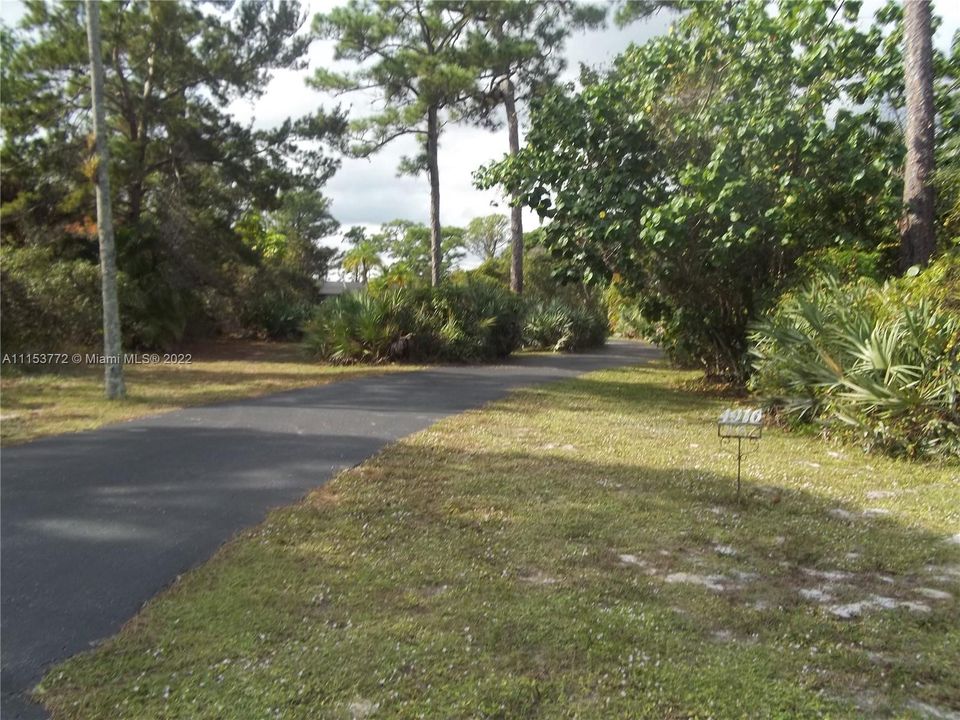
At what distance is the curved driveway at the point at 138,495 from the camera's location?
159 inches

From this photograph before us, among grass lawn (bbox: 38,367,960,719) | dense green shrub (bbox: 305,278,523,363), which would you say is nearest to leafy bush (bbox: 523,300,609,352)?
dense green shrub (bbox: 305,278,523,363)

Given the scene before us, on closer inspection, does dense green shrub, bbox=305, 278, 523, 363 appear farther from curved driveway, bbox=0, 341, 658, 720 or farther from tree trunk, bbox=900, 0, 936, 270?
tree trunk, bbox=900, 0, 936, 270

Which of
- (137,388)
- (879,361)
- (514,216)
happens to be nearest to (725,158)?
(879,361)

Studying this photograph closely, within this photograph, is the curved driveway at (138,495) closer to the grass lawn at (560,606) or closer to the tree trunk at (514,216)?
the grass lawn at (560,606)

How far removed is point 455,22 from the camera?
25.9m

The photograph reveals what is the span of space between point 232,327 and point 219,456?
2310 cm

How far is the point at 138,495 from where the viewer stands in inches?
249

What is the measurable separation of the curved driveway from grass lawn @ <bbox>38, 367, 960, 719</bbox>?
0.76 feet

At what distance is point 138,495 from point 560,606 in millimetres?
3716

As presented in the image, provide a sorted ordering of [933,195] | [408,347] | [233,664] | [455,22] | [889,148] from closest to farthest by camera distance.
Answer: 1. [233,664]
2. [933,195]
3. [889,148]
4. [408,347]
5. [455,22]

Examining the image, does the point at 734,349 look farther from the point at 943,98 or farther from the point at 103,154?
the point at 103,154

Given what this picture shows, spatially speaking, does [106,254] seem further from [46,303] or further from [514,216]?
[514,216]

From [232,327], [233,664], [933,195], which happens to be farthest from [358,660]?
[232,327]

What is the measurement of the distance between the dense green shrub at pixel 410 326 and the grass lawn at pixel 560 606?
12.4 meters
